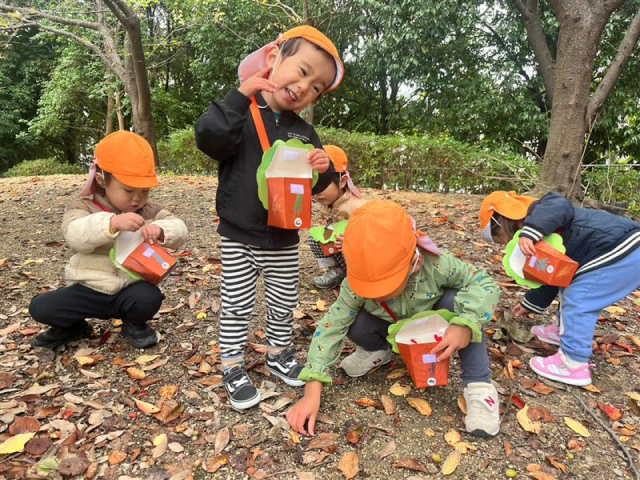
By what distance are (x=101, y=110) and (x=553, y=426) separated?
19979 millimetres

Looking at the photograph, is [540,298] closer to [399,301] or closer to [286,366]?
[399,301]

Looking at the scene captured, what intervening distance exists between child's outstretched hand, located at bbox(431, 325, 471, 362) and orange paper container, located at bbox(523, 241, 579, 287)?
0.61 metres

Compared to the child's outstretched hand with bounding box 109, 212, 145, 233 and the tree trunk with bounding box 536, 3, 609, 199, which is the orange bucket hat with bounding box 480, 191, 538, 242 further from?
the tree trunk with bounding box 536, 3, 609, 199

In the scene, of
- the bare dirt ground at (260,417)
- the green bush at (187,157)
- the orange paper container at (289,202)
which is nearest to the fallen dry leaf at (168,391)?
the bare dirt ground at (260,417)

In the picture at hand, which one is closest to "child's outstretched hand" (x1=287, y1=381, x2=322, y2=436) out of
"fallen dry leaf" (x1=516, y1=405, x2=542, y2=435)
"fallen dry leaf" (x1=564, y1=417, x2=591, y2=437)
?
"fallen dry leaf" (x1=516, y1=405, x2=542, y2=435)

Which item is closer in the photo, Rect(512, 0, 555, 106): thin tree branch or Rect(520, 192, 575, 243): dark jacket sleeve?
Rect(520, 192, 575, 243): dark jacket sleeve

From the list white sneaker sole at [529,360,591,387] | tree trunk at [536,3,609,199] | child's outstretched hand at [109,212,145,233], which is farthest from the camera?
tree trunk at [536,3,609,199]

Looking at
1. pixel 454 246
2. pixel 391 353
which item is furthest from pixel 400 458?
pixel 454 246

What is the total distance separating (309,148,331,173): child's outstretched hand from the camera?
6.11 ft

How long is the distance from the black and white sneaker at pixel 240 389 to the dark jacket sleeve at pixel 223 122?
1.08m

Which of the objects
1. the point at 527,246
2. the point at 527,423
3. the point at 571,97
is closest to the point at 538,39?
the point at 571,97

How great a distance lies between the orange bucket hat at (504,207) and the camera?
2348mm

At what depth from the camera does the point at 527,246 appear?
2125 mm

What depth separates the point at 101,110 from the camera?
58.8 feet
